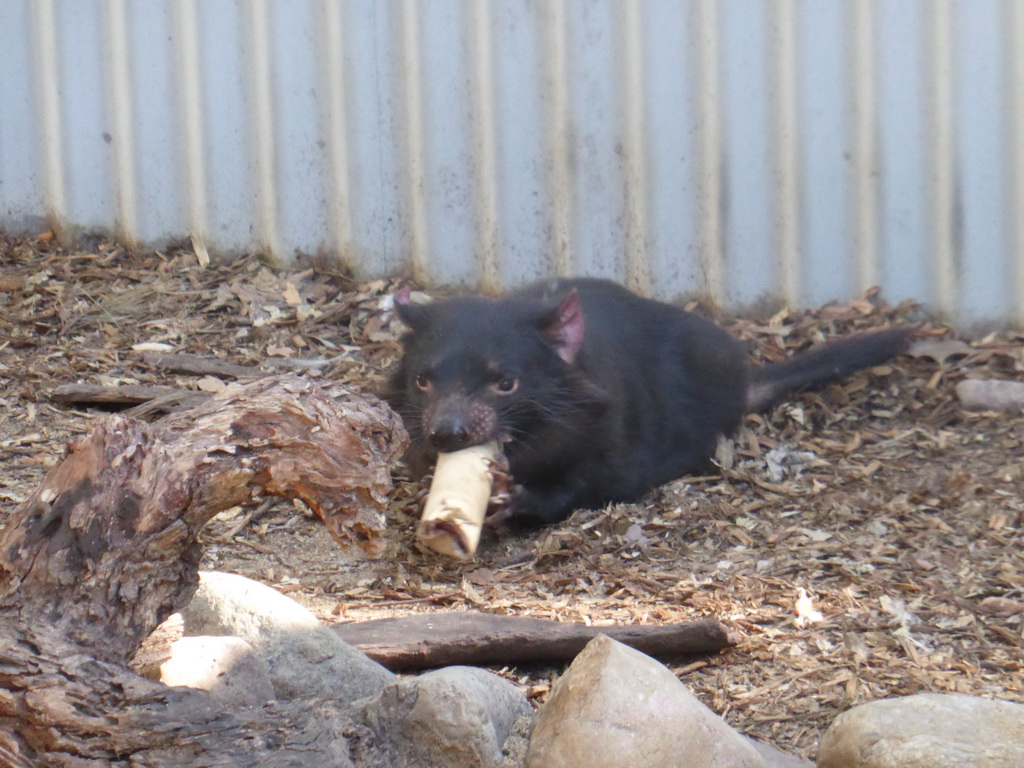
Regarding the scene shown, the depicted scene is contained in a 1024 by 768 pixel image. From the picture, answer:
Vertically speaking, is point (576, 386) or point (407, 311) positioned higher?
point (407, 311)

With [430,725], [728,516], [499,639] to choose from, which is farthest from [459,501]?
[430,725]

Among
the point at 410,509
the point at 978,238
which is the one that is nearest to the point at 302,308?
the point at 410,509

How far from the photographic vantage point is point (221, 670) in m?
2.10

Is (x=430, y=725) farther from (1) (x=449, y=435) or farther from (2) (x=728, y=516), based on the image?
(2) (x=728, y=516)

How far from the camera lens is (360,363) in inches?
189

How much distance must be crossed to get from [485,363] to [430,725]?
1.92m

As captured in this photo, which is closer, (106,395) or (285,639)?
(285,639)

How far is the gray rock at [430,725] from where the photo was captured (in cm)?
193

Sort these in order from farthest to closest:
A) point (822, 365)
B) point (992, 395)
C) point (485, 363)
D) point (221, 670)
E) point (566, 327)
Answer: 1. point (822, 365)
2. point (992, 395)
3. point (566, 327)
4. point (485, 363)
5. point (221, 670)

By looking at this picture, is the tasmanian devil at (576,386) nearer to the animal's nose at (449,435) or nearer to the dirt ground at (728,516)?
the animal's nose at (449,435)

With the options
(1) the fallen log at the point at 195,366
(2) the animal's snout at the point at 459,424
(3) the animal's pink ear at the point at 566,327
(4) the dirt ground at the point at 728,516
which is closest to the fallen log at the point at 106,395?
(4) the dirt ground at the point at 728,516

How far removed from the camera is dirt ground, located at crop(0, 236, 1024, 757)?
2.71m

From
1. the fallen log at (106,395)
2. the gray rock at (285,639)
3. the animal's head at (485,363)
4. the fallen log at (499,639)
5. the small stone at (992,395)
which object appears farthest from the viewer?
the small stone at (992,395)

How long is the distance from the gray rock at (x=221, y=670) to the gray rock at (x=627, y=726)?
50cm
